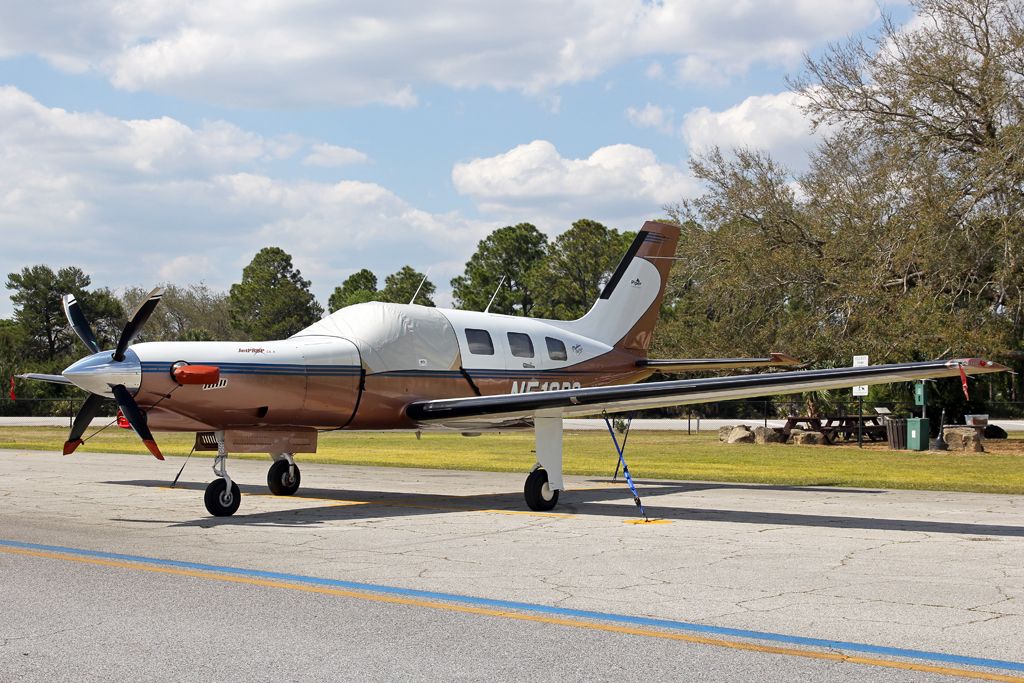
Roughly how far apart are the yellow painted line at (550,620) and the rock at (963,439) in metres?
25.8

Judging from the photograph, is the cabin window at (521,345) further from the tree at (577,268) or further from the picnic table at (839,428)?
the tree at (577,268)

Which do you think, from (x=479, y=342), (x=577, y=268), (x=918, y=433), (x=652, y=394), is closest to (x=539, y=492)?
(x=652, y=394)

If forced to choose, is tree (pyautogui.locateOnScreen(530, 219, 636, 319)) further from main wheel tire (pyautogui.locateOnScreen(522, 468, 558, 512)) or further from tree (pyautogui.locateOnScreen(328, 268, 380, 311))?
main wheel tire (pyautogui.locateOnScreen(522, 468, 558, 512))

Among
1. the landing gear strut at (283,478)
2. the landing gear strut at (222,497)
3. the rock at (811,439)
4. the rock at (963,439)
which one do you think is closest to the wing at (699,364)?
the landing gear strut at (283,478)

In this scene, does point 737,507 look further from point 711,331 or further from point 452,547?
point 711,331

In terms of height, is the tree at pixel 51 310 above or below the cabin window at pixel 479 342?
above

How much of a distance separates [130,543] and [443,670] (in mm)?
6138

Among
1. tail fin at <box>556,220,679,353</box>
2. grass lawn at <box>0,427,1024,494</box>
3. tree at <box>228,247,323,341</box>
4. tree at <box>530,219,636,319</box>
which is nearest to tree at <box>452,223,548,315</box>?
tree at <box>530,219,636,319</box>

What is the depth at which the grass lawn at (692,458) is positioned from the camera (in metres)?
20.3

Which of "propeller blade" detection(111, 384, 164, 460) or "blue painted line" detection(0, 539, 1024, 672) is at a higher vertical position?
"propeller blade" detection(111, 384, 164, 460)

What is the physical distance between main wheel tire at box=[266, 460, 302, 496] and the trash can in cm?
2066

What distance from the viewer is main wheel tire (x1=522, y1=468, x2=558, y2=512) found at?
14.3 metres

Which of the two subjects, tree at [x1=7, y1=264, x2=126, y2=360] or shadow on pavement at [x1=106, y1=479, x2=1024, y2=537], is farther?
tree at [x1=7, y1=264, x2=126, y2=360]

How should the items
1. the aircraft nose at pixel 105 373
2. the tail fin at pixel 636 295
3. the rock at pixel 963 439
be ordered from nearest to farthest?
the aircraft nose at pixel 105 373 → the tail fin at pixel 636 295 → the rock at pixel 963 439
